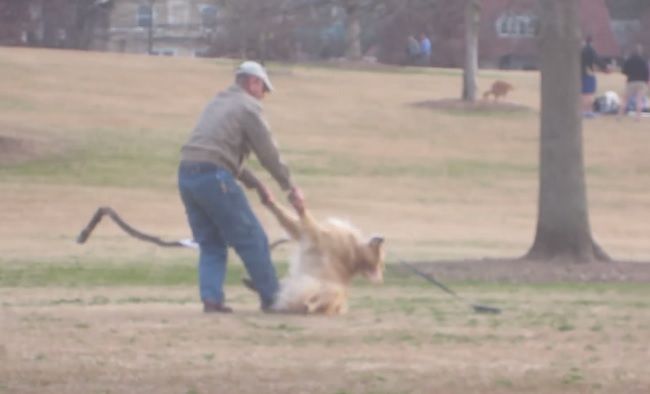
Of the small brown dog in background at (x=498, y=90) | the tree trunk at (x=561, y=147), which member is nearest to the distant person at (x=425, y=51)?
the small brown dog in background at (x=498, y=90)

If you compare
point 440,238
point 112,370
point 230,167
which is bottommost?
point 440,238

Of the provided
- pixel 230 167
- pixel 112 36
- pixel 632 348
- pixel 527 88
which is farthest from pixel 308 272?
pixel 112 36

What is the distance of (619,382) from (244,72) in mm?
3620

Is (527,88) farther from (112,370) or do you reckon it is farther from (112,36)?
(112,370)

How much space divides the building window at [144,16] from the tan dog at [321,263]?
2177 inches

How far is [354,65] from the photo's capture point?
54.8m

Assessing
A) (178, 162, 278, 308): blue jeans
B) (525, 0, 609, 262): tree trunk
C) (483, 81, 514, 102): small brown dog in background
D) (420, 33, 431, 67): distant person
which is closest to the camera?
(178, 162, 278, 308): blue jeans

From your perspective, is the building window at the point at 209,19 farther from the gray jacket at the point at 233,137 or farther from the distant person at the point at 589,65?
the gray jacket at the point at 233,137

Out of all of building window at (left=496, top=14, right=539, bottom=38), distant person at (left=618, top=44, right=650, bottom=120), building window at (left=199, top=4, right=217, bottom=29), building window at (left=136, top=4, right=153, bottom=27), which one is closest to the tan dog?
building window at (left=496, top=14, right=539, bottom=38)

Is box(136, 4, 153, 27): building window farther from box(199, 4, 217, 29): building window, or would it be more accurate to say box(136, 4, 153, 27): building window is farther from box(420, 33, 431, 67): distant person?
box(199, 4, 217, 29): building window

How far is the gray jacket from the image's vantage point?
1031 centimetres

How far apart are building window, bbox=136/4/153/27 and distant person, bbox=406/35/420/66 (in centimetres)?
1105

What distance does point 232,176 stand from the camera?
1039 centimetres

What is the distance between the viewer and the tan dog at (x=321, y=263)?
10.5 metres
